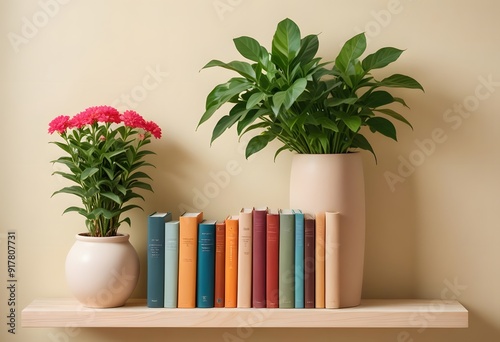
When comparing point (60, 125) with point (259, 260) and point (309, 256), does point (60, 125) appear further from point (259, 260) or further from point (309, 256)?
point (309, 256)

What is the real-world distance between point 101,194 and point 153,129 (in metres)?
0.23

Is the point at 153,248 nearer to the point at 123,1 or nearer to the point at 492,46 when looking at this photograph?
the point at 123,1

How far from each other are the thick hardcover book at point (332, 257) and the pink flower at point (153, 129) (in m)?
0.52

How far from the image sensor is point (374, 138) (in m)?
1.91

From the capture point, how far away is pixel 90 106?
1.90 meters

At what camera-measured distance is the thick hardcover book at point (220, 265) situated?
5.65ft

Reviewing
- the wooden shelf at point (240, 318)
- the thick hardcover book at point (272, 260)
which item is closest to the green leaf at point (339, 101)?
the thick hardcover book at point (272, 260)

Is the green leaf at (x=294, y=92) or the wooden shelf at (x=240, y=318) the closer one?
the green leaf at (x=294, y=92)

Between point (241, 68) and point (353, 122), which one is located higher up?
point (241, 68)

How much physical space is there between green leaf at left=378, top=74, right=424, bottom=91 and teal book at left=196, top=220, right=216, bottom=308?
0.62 meters

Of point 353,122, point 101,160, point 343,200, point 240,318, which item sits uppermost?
point 353,122

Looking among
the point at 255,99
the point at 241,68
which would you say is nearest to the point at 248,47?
the point at 241,68

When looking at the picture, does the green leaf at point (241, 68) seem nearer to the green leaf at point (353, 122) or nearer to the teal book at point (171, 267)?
the green leaf at point (353, 122)

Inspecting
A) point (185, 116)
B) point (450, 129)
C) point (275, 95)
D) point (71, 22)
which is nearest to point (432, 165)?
point (450, 129)
